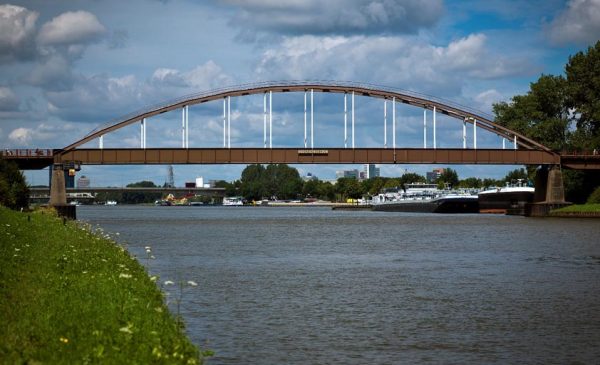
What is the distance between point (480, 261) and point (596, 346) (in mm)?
27570

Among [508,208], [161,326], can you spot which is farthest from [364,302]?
[508,208]

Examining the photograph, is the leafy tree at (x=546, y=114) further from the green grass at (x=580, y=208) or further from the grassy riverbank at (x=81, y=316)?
the grassy riverbank at (x=81, y=316)

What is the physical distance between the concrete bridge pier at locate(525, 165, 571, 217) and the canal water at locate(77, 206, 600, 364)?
7483 cm

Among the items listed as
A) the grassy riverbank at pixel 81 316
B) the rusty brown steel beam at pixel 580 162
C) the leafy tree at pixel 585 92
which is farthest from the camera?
the leafy tree at pixel 585 92

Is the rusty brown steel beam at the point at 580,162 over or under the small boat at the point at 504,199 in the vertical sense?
over

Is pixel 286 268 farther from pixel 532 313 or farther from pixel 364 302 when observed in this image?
pixel 532 313

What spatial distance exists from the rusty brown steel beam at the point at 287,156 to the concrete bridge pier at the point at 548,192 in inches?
309

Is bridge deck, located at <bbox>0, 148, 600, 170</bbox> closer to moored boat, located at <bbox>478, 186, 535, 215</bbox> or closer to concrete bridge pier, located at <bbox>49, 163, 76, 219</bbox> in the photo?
concrete bridge pier, located at <bbox>49, 163, 76, 219</bbox>

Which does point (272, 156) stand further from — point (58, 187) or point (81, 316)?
point (81, 316)

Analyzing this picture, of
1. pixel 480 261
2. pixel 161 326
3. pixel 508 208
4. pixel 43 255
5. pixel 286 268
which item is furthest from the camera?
pixel 508 208

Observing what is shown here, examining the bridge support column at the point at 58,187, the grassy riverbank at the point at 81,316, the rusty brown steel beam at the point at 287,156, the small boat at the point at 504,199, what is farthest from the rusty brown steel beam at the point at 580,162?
the grassy riverbank at the point at 81,316

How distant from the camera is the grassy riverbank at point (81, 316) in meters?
16.7

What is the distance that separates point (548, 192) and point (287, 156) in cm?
3970

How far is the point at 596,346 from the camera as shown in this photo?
23266 mm
